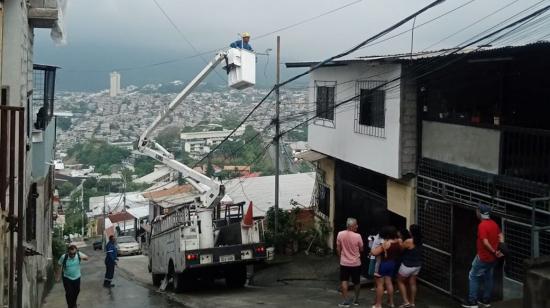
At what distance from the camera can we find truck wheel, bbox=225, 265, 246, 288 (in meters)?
16.1

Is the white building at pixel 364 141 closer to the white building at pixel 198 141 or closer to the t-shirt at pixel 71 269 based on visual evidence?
the t-shirt at pixel 71 269

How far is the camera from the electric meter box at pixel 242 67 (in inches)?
685

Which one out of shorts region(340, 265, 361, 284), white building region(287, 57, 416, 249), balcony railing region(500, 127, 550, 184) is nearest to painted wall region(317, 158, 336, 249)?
white building region(287, 57, 416, 249)

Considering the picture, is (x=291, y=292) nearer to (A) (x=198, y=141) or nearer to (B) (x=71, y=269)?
(B) (x=71, y=269)

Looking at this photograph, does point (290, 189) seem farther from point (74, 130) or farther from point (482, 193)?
point (74, 130)

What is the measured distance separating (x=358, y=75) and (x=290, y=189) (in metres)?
14.9

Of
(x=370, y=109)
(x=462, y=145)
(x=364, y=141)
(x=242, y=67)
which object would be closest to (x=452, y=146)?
(x=462, y=145)

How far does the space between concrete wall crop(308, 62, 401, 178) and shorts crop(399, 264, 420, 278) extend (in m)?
3.16

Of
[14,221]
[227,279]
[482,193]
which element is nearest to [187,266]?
[227,279]

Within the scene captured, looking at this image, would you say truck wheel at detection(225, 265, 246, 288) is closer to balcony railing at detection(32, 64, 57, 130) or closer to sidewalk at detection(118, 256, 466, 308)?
sidewalk at detection(118, 256, 466, 308)

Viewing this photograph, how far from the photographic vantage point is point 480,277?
10062 millimetres

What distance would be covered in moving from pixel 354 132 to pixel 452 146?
4.03m

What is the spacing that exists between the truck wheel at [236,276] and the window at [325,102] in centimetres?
457

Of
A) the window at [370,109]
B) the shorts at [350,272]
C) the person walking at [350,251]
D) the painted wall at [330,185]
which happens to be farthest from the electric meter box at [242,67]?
the shorts at [350,272]
